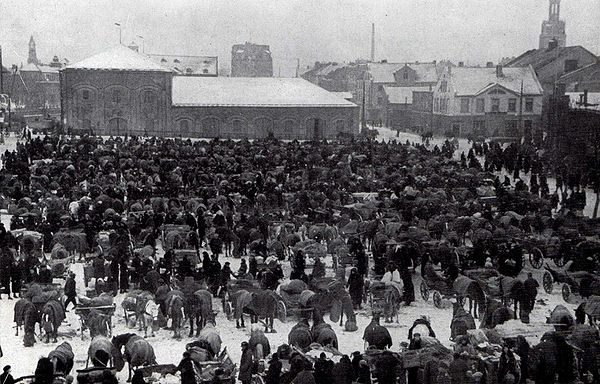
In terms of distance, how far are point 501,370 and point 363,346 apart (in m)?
3.61

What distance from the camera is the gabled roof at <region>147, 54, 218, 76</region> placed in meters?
89.2

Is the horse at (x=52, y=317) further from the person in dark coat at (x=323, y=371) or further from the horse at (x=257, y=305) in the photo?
the person in dark coat at (x=323, y=371)

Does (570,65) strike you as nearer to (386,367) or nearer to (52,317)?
(386,367)

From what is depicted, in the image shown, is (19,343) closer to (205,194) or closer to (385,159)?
(205,194)

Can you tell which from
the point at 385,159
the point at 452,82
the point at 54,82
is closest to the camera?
the point at 385,159

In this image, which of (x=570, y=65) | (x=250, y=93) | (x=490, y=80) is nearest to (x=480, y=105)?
(x=490, y=80)

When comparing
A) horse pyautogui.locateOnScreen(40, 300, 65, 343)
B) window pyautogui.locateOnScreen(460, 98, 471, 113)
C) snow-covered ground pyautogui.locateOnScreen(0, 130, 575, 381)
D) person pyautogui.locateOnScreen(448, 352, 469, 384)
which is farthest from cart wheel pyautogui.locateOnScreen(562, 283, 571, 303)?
window pyautogui.locateOnScreen(460, 98, 471, 113)

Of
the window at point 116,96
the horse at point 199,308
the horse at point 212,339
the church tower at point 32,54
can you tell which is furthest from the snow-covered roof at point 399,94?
the church tower at point 32,54

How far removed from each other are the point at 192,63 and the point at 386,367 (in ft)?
268

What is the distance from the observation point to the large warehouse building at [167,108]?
61.4 metres

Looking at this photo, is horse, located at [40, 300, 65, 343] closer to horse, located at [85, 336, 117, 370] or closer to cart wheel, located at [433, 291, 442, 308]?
horse, located at [85, 336, 117, 370]

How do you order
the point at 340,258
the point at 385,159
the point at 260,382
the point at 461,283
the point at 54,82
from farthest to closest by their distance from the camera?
the point at 54,82 < the point at 385,159 < the point at 340,258 < the point at 461,283 < the point at 260,382

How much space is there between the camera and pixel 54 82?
379ft

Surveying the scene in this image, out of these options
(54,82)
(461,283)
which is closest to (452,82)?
(461,283)
